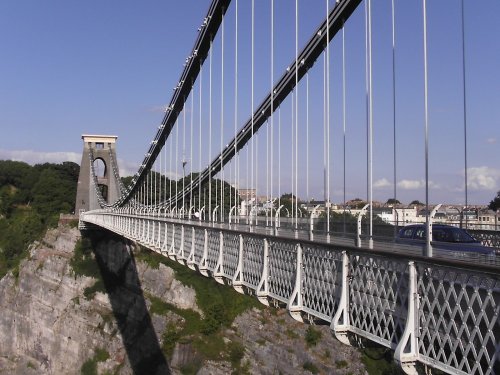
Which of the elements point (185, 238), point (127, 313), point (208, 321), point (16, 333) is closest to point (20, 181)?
point (16, 333)

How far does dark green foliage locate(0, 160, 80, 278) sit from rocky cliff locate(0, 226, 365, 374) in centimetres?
377

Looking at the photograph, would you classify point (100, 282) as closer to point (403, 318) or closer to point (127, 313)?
point (127, 313)

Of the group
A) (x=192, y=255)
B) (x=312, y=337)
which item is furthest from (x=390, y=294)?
(x=312, y=337)

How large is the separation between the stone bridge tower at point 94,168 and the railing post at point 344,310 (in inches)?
2230

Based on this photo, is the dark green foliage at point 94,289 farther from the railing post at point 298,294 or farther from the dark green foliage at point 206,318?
the railing post at point 298,294

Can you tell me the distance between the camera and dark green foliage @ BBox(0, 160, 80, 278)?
58.6 meters

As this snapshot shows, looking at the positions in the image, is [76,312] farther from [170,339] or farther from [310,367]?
[310,367]

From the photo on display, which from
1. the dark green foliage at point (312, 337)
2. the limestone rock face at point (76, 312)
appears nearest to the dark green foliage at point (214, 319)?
the limestone rock face at point (76, 312)

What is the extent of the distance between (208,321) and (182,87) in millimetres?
15398

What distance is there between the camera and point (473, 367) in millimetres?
5301

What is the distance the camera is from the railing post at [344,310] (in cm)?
753

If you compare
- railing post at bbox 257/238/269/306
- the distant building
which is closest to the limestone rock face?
the distant building

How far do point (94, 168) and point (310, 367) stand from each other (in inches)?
1668

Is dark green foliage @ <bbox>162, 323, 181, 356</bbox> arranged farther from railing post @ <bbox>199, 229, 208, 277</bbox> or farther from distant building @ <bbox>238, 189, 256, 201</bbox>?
railing post @ <bbox>199, 229, 208, 277</bbox>
